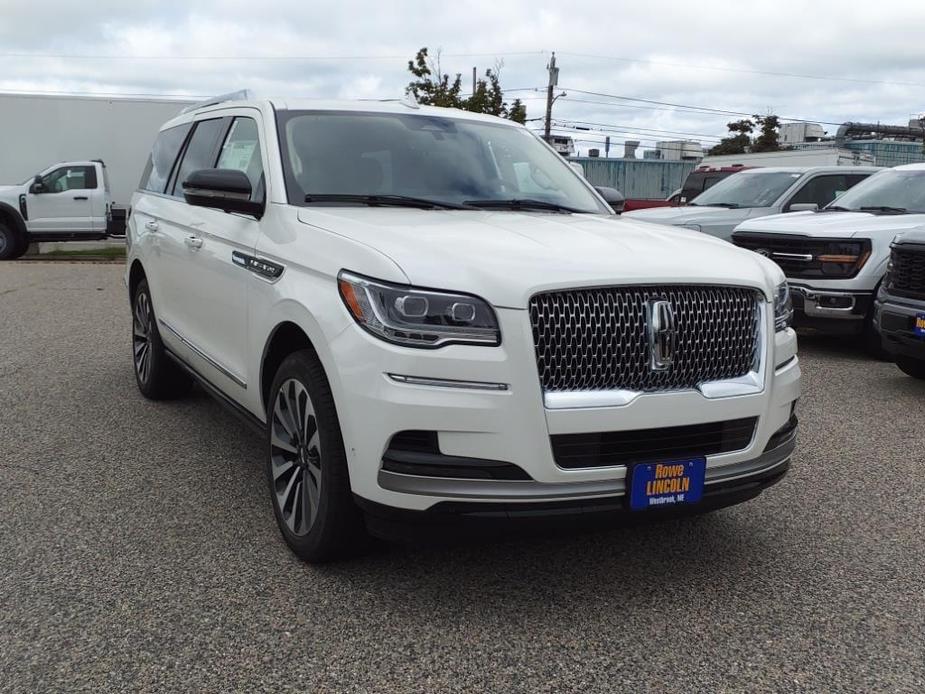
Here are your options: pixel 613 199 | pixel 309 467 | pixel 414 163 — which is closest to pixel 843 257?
pixel 613 199

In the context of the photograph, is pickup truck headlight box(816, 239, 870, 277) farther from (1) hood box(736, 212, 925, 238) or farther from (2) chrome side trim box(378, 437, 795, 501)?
(2) chrome side trim box(378, 437, 795, 501)

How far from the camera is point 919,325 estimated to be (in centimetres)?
646

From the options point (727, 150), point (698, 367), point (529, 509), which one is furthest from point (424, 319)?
point (727, 150)

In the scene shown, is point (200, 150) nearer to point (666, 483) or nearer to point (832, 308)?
point (666, 483)

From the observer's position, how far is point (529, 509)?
2994mm

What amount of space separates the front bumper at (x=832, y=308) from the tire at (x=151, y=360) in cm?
540

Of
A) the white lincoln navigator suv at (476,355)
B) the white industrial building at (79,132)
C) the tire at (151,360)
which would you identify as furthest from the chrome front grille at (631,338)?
the white industrial building at (79,132)

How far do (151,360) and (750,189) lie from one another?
322 inches

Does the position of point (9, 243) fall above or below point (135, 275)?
below

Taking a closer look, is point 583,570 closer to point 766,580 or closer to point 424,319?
point 766,580

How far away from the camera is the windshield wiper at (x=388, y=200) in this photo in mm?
4078

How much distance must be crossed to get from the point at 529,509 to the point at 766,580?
1.17m

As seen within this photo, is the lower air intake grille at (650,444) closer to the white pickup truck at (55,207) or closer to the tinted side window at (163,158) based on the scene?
the tinted side window at (163,158)

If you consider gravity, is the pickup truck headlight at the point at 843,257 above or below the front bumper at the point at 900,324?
above
